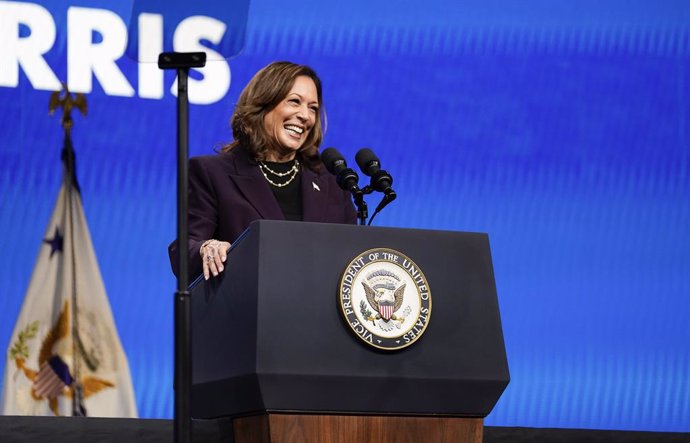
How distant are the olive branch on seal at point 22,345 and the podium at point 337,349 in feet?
4.66

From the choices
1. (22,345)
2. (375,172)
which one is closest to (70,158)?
(22,345)

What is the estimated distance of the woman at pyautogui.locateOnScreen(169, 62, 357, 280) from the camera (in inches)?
84.5

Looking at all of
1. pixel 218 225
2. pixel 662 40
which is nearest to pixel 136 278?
pixel 218 225

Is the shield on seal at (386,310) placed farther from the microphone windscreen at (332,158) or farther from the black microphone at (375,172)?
the microphone windscreen at (332,158)

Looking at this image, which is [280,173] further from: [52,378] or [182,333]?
[52,378]

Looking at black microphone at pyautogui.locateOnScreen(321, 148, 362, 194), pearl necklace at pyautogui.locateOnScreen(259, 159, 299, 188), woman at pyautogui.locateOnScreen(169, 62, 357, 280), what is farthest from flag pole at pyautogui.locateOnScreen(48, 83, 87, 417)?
black microphone at pyautogui.locateOnScreen(321, 148, 362, 194)

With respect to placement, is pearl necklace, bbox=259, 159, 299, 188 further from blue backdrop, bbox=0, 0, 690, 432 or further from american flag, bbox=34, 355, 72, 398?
american flag, bbox=34, 355, 72, 398

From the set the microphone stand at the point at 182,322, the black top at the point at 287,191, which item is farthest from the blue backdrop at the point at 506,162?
the microphone stand at the point at 182,322

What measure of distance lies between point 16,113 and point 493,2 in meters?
1.63

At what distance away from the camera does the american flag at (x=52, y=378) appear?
10.1 feet

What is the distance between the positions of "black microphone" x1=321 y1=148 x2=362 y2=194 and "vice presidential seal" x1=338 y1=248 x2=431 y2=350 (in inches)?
9.2

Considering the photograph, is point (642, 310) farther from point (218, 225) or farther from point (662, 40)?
point (218, 225)

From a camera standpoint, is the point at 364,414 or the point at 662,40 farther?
the point at 662,40

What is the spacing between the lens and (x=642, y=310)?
3.44 m
